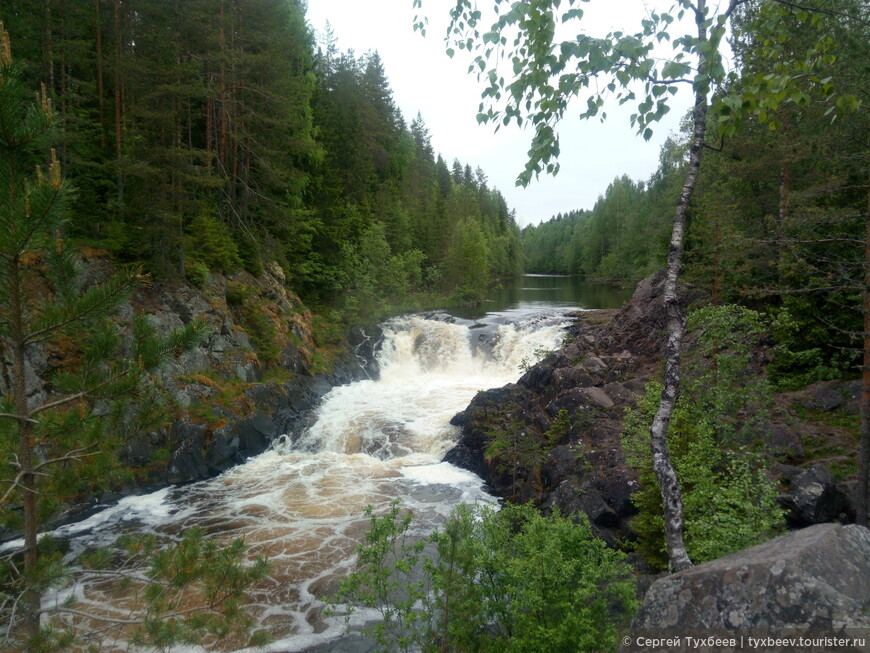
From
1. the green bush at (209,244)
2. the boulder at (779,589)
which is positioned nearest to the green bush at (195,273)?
the green bush at (209,244)

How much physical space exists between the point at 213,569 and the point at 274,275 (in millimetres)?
21073

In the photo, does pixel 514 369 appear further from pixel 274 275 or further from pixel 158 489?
pixel 158 489

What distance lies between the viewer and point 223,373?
16.5 metres

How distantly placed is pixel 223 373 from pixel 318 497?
21.2 feet

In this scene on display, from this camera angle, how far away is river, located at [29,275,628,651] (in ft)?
28.4

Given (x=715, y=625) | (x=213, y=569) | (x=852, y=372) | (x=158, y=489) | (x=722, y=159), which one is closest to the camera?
(x=715, y=625)

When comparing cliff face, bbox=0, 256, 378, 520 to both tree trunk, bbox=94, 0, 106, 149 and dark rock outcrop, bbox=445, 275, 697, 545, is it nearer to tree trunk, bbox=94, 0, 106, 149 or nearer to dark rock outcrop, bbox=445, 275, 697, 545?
tree trunk, bbox=94, 0, 106, 149

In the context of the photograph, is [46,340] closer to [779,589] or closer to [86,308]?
[86,308]

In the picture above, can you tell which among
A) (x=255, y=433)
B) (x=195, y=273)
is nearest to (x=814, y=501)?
(x=255, y=433)

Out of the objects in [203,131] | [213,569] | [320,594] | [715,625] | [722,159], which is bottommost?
[320,594]

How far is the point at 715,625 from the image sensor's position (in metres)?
3.04

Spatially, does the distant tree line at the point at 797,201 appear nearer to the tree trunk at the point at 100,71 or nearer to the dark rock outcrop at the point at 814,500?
the dark rock outcrop at the point at 814,500

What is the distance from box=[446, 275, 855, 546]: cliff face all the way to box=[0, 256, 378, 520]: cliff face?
6723mm

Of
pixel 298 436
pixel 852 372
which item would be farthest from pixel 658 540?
pixel 298 436
